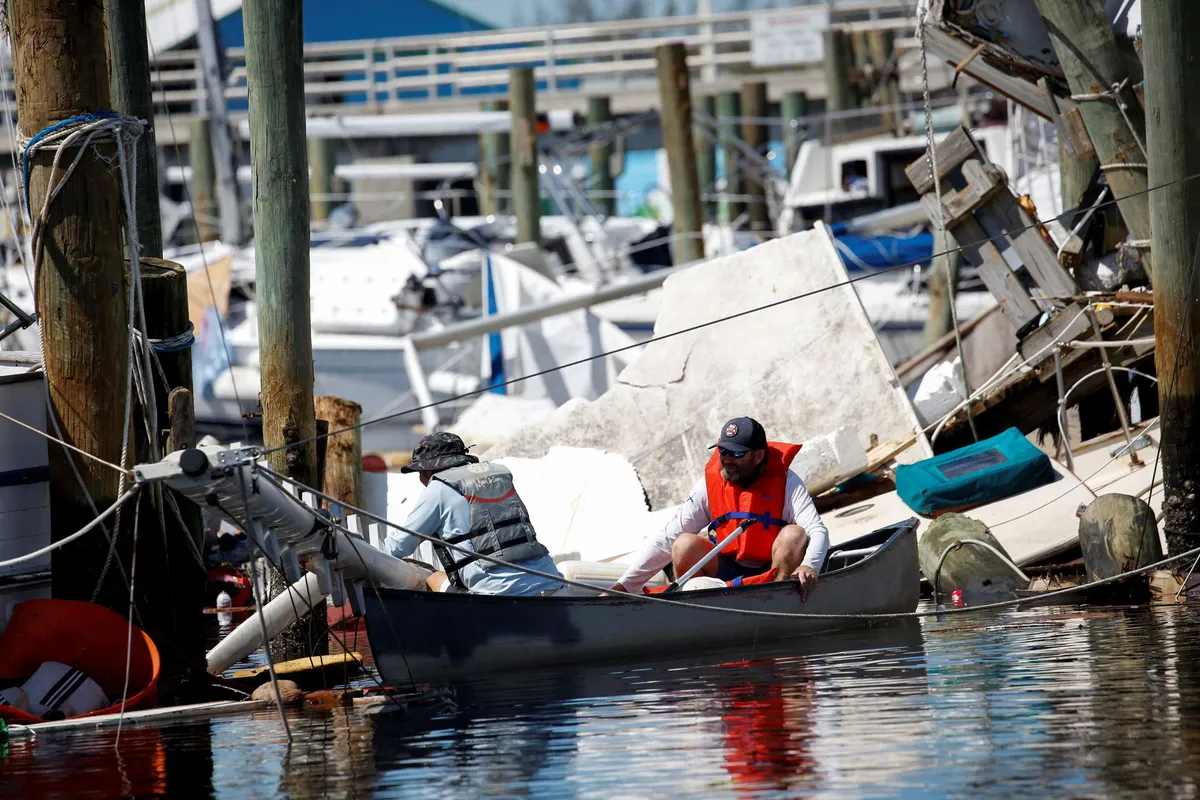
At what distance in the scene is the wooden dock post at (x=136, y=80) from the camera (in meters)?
10.6

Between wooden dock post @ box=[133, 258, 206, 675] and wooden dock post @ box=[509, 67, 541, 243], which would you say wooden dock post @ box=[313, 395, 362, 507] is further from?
wooden dock post @ box=[509, 67, 541, 243]

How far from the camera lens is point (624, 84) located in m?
33.9

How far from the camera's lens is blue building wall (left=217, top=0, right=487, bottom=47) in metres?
45.4

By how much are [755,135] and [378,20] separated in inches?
826

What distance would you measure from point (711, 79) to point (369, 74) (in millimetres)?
6525

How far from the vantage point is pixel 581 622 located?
8.77 meters


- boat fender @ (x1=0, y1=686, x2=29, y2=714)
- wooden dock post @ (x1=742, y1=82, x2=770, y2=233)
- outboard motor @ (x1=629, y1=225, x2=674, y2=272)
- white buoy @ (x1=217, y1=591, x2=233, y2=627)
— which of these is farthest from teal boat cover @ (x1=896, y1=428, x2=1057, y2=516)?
wooden dock post @ (x1=742, y1=82, x2=770, y2=233)

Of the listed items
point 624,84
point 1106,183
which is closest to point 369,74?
point 624,84

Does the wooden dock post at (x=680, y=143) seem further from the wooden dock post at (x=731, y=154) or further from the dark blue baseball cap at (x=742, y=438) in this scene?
the dark blue baseball cap at (x=742, y=438)

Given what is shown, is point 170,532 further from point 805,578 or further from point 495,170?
point 495,170

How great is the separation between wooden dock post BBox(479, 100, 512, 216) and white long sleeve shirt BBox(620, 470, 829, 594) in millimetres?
18920

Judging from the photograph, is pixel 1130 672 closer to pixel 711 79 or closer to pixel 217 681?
pixel 217 681

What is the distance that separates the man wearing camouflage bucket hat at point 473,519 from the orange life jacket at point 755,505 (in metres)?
1.16

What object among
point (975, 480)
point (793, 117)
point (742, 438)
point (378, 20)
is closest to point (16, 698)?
point (742, 438)
